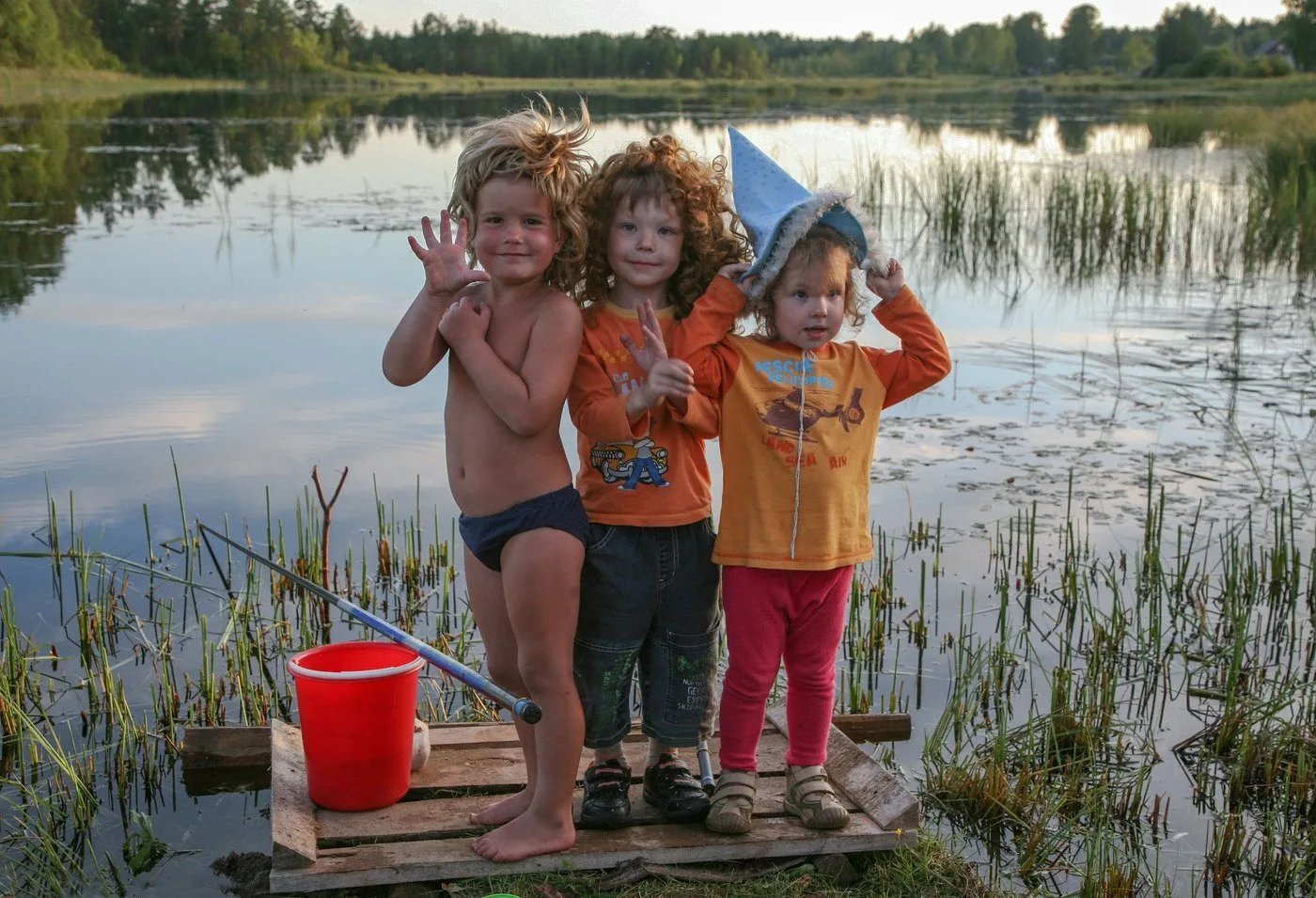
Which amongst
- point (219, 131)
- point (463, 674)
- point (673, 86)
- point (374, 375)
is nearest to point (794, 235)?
point (463, 674)

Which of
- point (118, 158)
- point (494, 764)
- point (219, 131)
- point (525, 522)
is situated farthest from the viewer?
point (219, 131)

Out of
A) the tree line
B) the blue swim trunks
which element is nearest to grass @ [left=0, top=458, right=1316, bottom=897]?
the blue swim trunks

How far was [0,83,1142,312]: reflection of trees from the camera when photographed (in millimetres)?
14320

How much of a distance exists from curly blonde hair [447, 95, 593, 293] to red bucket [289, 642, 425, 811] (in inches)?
42.1

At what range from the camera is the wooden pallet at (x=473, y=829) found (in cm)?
310

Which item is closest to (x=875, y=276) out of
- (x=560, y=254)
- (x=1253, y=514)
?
(x=560, y=254)

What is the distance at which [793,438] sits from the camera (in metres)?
3.22

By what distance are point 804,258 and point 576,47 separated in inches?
2489

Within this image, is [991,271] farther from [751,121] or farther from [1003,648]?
[751,121]

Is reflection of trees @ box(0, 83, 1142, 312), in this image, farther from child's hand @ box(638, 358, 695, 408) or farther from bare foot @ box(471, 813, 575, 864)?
bare foot @ box(471, 813, 575, 864)

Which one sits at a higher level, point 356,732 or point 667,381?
point 667,381

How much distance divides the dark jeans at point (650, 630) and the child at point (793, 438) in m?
0.08

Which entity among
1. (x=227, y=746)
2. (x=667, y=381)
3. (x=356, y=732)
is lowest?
(x=227, y=746)

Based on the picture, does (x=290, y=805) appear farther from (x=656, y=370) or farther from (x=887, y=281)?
(x=887, y=281)
